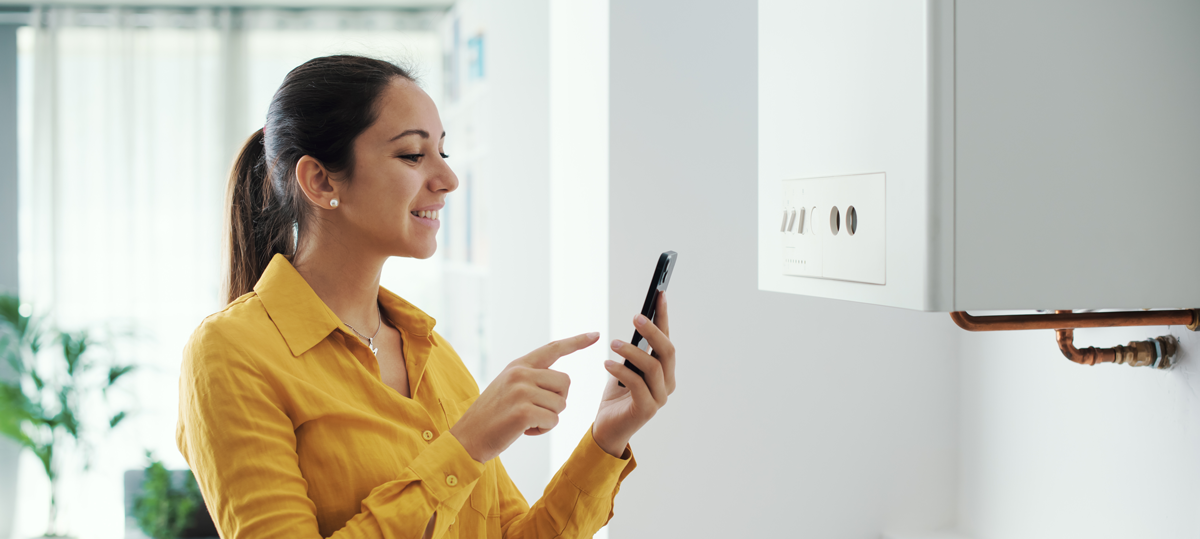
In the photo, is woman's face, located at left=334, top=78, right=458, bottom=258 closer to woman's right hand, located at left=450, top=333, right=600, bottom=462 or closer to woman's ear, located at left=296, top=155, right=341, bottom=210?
woman's ear, located at left=296, top=155, right=341, bottom=210

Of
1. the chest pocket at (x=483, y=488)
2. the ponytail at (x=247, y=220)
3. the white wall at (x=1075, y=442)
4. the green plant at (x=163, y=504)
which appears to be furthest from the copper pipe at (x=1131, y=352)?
the green plant at (x=163, y=504)

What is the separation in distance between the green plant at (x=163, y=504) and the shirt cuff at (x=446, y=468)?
8.12ft

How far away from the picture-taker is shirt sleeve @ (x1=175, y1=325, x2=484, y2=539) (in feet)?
2.34

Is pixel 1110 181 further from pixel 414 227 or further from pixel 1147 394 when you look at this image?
pixel 414 227

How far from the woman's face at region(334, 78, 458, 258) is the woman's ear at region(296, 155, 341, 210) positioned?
1 centimetres

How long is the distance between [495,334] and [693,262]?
45.1 inches

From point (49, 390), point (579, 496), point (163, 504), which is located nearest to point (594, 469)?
point (579, 496)

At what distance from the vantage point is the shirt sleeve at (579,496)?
0.98 meters

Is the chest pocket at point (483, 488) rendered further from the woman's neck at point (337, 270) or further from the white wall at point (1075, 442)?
the white wall at point (1075, 442)

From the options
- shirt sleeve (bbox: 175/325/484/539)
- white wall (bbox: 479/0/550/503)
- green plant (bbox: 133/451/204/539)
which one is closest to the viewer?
shirt sleeve (bbox: 175/325/484/539)

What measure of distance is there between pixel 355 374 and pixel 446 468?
178 millimetres

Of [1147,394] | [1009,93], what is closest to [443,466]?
[1009,93]

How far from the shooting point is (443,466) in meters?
0.77

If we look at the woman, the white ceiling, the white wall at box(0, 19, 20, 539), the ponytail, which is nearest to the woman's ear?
the woman
